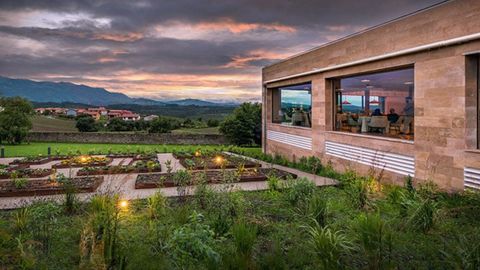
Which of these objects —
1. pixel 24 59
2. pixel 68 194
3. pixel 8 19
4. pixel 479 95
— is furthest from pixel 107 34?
pixel 479 95

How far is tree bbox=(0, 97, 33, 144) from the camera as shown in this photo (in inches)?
1022

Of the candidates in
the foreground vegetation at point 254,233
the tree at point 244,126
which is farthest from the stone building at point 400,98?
the tree at point 244,126

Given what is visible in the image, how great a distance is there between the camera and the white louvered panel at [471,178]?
655cm

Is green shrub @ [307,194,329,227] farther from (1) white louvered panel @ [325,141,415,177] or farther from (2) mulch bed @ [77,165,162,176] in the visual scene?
(2) mulch bed @ [77,165,162,176]

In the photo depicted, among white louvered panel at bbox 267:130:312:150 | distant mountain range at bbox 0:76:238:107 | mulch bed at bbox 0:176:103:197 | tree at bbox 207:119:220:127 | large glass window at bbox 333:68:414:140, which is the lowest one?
mulch bed at bbox 0:176:103:197

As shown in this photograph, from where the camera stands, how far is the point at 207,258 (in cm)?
352

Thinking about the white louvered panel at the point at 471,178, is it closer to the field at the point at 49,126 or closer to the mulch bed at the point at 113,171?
the mulch bed at the point at 113,171

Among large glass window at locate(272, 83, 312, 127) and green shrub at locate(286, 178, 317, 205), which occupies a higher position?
large glass window at locate(272, 83, 312, 127)

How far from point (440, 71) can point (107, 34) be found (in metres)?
17.9

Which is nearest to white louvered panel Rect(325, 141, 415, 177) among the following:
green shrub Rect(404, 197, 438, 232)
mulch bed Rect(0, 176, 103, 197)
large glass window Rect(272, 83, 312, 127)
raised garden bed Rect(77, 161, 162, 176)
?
large glass window Rect(272, 83, 312, 127)

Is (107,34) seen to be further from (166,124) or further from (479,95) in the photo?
(479,95)

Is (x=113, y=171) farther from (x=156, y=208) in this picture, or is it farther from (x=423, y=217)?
(x=423, y=217)

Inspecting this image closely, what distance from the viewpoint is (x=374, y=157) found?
362 inches

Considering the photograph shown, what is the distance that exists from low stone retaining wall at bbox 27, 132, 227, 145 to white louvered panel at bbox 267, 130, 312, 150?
37.7ft
